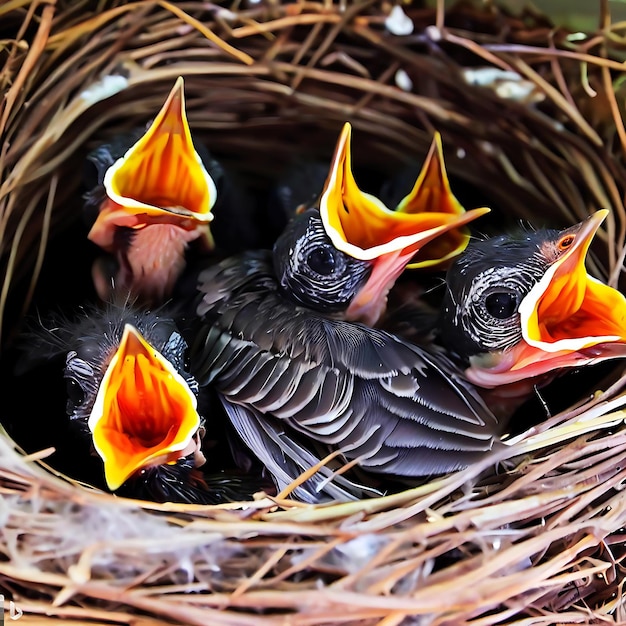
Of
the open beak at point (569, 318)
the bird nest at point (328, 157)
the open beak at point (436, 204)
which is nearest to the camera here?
the bird nest at point (328, 157)

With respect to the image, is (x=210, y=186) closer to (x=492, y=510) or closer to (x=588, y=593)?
(x=492, y=510)

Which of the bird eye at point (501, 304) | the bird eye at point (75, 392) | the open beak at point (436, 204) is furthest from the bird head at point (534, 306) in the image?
the bird eye at point (75, 392)

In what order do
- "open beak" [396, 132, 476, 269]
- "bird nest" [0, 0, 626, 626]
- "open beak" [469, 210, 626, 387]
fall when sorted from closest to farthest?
"bird nest" [0, 0, 626, 626] → "open beak" [469, 210, 626, 387] → "open beak" [396, 132, 476, 269]

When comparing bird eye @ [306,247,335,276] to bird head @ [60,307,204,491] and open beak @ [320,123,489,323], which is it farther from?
bird head @ [60,307,204,491]

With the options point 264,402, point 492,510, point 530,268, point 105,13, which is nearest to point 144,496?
point 264,402

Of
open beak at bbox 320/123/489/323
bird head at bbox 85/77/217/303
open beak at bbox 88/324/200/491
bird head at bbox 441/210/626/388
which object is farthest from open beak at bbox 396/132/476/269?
open beak at bbox 88/324/200/491

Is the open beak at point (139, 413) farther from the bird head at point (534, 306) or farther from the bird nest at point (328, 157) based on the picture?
the bird head at point (534, 306)
